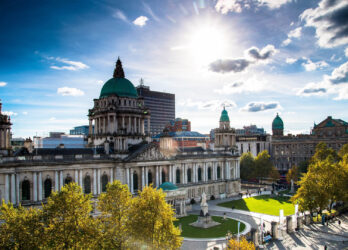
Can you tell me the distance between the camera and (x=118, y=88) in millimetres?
86188

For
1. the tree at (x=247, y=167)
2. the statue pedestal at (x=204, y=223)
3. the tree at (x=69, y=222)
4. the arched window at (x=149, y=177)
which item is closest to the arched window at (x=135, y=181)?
the arched window at (x=149, y=177)

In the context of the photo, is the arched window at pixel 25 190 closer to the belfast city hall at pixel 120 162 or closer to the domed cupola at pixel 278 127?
the belfast city hall at pixel 120 162

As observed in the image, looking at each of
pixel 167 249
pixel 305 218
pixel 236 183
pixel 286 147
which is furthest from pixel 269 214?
pixel 286 147

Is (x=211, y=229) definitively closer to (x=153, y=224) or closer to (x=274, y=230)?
(x=274, y=230)

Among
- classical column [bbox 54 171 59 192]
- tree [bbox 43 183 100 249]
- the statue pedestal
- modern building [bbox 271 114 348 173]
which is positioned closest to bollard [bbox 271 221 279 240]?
the statue pedestal

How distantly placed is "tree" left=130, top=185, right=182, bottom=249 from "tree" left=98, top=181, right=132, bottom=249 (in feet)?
3.91

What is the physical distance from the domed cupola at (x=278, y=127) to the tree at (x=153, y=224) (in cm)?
12715

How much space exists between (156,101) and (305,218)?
14713cm

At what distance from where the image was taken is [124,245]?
34.9 metres

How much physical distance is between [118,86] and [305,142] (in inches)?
3457

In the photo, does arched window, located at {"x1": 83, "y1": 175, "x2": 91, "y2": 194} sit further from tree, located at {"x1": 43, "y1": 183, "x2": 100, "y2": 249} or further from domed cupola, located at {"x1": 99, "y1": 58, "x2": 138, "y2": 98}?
tree, located at {"x1": 43, "y1": 183, "x2": 100, "y2": 249}

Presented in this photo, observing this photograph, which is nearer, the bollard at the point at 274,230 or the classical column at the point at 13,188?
the bollard at the point at 274,230

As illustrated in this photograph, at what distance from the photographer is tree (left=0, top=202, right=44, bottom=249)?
2988 cm

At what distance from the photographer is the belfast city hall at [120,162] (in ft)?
190
